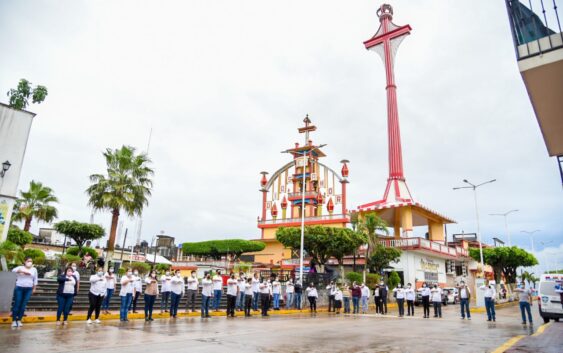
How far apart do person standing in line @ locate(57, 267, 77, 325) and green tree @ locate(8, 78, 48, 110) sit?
12.2 meters

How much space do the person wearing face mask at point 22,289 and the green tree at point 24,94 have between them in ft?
39.6

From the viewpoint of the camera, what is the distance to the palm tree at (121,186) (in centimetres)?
2750

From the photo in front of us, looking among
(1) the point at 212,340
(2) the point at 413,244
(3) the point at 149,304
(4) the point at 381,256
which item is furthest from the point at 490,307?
(2) the point at 413,244

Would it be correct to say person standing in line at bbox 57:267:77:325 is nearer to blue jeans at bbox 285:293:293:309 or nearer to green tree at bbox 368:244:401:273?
blue jeans at bbox 285:293:293:309

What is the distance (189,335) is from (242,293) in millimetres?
9696

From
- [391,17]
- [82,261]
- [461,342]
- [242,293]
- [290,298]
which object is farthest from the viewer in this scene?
[391,17]

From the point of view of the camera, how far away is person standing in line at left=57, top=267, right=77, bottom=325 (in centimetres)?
1148

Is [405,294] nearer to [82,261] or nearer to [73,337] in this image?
[73,337]

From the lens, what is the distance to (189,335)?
981cm

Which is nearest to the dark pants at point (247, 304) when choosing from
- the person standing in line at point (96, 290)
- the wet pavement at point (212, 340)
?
the wet pavement at point (212, 340)

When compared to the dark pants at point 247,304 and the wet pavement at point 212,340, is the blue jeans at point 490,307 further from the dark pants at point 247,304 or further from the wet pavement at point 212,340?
the dark pants at point 247,304

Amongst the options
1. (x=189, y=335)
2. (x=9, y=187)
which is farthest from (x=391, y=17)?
(x=189, y=335)

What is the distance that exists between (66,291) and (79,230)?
74.9 feet

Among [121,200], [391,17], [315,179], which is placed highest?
[391,17]
